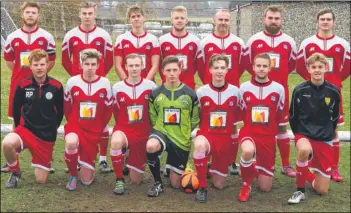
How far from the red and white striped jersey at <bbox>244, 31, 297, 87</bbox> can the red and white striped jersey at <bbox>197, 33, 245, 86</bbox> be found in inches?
6.5

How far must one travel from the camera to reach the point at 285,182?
198 inches

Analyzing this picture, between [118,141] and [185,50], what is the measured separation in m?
1.33

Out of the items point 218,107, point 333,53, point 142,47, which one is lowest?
point 218,107

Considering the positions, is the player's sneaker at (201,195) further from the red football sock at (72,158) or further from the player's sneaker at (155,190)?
the red football sock at (72,158)

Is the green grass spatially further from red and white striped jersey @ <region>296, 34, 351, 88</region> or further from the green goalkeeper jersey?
→ red and white striped jersey @ <region>296, 34, 351, 88</region>

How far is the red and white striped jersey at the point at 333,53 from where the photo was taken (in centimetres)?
514

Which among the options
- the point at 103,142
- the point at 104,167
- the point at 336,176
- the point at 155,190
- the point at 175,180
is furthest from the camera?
the point at 104,167

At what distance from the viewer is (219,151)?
471cm

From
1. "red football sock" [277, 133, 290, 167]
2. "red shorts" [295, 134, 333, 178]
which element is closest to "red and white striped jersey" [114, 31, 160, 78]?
"red football sock" [277, 133, 290, 167]

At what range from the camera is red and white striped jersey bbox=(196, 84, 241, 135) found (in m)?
4.70

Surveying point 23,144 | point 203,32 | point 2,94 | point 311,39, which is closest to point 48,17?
point 2,94

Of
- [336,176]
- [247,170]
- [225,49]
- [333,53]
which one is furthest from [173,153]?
[333,53]

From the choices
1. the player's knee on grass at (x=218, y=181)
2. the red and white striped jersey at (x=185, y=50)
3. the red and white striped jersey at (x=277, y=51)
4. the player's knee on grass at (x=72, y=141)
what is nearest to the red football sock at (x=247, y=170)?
→ the player's knee on grass at (x=218, y=181)

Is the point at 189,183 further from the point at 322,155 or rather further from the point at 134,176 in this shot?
the point at 322,155
